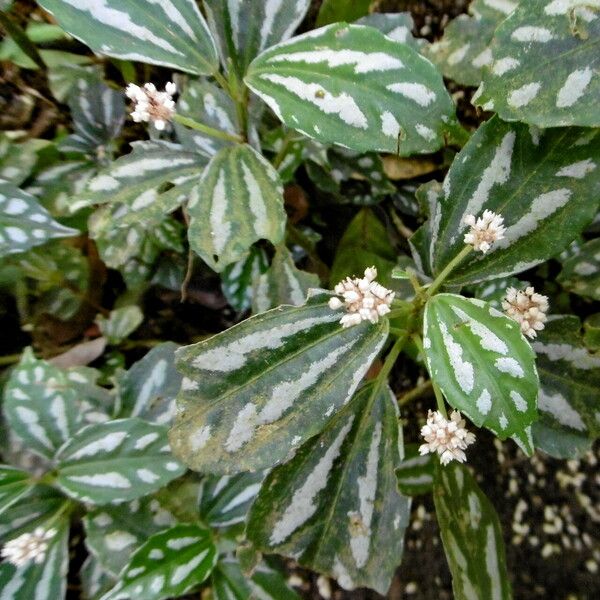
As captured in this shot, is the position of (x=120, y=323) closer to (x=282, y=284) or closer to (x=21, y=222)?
(x=21, y=222)

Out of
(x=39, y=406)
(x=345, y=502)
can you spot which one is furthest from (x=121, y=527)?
(x=345, y=502)

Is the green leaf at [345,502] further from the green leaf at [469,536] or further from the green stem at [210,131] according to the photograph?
the green stem at [210,131]

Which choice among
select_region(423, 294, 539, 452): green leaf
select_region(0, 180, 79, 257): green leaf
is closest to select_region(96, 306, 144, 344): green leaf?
select_region(0, 180, 79, 257): green leaf

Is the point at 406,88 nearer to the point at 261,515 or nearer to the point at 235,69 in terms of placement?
the point at 235,69

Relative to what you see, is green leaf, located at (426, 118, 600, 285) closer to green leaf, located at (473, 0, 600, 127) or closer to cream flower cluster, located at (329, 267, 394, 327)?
green leaf, located at (473, 0, 600, 127)

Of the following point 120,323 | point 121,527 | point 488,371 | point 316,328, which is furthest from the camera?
point 120,323

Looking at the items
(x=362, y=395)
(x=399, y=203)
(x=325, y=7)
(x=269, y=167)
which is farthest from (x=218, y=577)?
(x=325, y=7)
